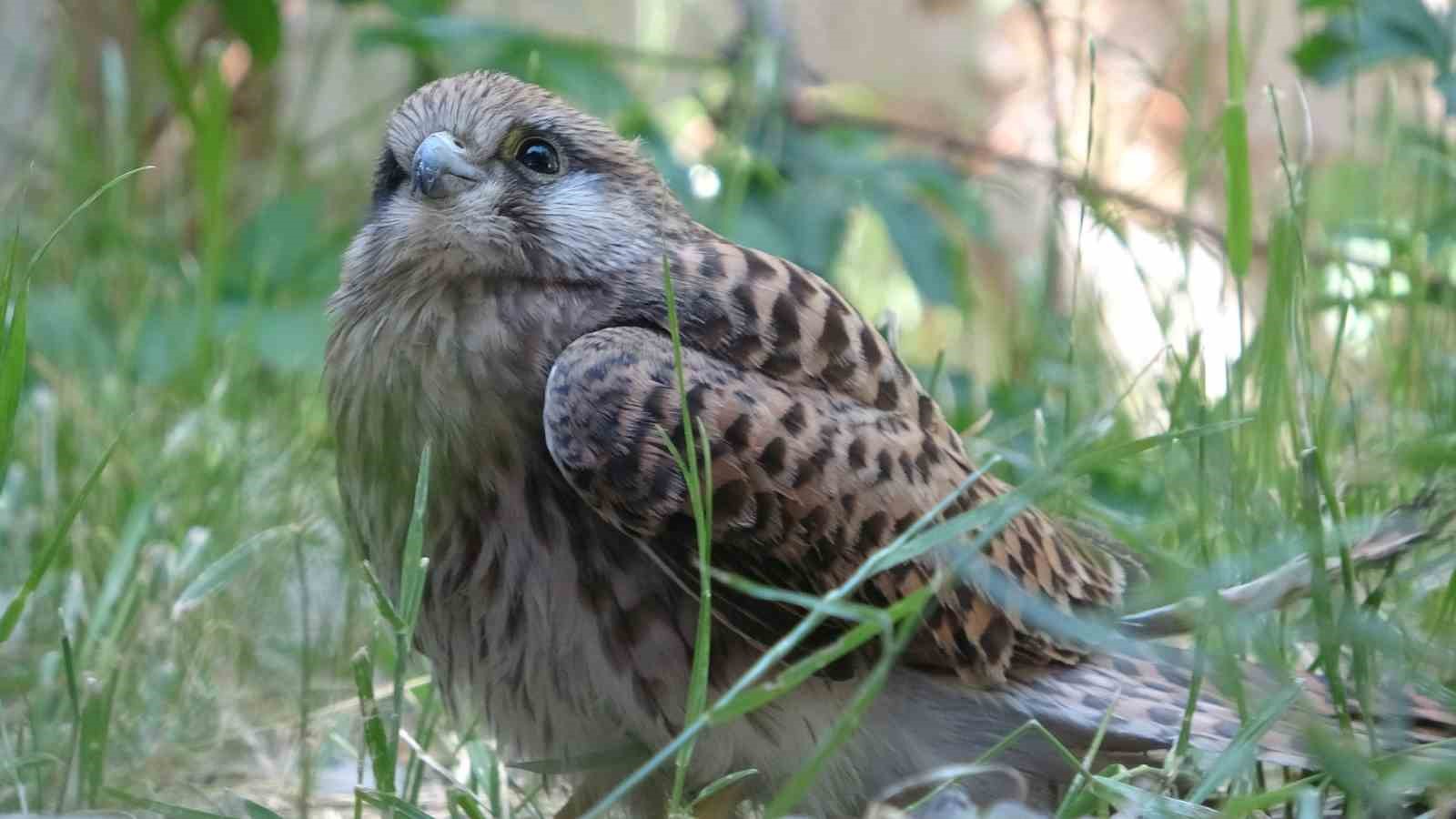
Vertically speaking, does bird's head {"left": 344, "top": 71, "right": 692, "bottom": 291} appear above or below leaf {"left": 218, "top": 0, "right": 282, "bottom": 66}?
below

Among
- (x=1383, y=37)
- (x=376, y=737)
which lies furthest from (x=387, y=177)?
(x=1383, y=37)

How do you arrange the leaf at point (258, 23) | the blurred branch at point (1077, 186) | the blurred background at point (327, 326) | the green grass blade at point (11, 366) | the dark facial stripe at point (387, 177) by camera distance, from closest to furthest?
the green grass blade at point (11, 366), the blurred background at point (327, 326), the dark facial stripe at point (387, 177), the blurred branch at point (1077, 186), the leaf at point (258, 23)

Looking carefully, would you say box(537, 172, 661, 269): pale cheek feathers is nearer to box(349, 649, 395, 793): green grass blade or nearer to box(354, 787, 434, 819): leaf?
box(349, 649, 395, 793): green grass blade

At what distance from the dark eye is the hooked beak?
0.09 meters

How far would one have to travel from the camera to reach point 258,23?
4648mm

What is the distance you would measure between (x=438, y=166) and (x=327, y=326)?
6.16ft

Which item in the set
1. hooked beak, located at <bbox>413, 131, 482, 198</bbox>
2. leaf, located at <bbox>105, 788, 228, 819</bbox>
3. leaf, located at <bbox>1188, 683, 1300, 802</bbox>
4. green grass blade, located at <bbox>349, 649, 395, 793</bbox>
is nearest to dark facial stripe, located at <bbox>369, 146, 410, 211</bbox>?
hooked beak, located at <bbox>413, 131, 482, 198</bbox>

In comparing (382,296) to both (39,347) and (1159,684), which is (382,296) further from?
(39,347)

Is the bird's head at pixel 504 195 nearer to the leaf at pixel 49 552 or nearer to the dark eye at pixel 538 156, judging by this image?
the dark eye at pixel 538 156

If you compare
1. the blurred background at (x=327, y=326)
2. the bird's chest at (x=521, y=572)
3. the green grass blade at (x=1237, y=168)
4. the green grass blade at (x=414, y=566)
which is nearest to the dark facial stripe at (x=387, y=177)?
the bird's chest at (x=521, y=572)

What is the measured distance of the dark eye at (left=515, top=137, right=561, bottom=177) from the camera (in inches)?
89.4

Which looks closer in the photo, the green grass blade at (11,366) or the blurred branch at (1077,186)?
the green grass blade at (11,366)

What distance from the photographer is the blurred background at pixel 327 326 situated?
2.18 m

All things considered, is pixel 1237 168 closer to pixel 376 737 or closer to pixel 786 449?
pixel 786 449
